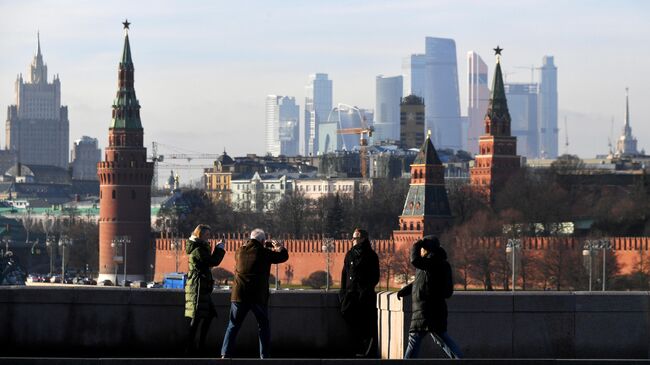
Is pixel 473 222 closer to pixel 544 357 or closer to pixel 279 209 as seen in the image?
pixel 279 209

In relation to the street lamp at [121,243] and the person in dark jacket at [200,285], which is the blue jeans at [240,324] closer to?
the person in dark jacket at [200,285]

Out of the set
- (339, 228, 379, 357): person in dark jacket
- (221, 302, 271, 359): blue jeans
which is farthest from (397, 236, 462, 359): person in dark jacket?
(221, 302, 271, 359): blue jeans

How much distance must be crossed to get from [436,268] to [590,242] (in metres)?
91.3

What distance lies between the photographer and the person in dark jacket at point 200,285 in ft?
92.8

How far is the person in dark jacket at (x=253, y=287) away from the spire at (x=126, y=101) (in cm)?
11512

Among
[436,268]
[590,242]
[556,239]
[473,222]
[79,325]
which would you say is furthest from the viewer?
[473,222]

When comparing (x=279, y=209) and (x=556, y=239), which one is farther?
(x=279, y=209)

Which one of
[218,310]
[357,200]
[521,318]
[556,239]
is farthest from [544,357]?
[357,200]

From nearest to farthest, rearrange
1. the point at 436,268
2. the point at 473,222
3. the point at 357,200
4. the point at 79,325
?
the point at 436,268 → the point at 79,325 → the point at 473,222 → the point at 357,200

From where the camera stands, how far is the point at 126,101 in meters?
143

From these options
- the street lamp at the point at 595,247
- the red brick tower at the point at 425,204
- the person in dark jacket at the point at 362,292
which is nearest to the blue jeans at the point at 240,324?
the person in dark jacket at the point at 362,292

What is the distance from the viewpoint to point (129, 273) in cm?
13850

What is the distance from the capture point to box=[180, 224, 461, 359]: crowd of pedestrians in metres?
27.1

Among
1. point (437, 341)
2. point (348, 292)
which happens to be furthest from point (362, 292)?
point (437, 341)
